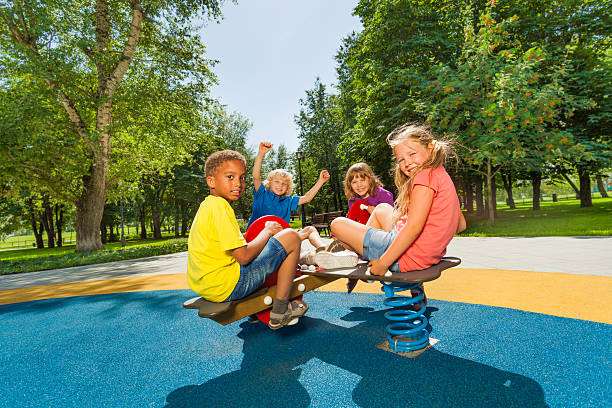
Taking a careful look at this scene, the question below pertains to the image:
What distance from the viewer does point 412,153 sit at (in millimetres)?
2301

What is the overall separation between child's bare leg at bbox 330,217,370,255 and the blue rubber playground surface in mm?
911

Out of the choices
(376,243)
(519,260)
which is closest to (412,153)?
(376,243)

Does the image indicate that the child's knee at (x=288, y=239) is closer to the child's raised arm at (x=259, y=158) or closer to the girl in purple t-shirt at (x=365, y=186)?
the child's raised arm at (x=259, y=158)

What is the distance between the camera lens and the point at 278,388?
2.05 m

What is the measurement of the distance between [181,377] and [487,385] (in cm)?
219

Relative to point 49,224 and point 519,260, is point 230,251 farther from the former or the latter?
point 49,224

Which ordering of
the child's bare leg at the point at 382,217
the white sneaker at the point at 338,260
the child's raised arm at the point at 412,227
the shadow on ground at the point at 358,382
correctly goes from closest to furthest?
1. the shadow on ground at the point at 358,382
2. the child's raised arm at the point at 412,227
3. the white sneaker at the point at 338,260
4. the child's bare leg at the point at 382,217

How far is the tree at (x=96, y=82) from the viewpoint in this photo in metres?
10.7

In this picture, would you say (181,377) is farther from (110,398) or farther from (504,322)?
(504,322)

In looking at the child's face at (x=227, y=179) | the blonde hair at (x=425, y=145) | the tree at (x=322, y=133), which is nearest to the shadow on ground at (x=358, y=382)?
the blonde hair at (x=425, y=145)

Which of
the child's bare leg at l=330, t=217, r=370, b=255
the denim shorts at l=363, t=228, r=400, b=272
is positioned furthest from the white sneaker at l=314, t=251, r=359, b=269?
the denim shorts at l=363, t=228, r=400, b=272

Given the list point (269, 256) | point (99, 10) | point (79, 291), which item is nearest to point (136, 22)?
point (99, 10)

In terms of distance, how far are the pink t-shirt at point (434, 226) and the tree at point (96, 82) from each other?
1273cm

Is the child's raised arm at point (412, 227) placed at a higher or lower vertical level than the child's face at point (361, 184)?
lower
